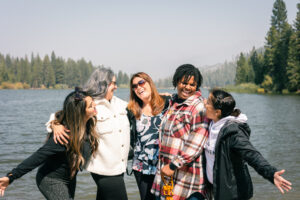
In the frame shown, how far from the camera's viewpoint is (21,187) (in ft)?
25.5

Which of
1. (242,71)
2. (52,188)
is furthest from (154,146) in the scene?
(242,71)

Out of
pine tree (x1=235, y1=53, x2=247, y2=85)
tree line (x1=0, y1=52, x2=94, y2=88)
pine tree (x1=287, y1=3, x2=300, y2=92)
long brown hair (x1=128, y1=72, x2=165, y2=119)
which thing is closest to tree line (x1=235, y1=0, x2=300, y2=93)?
pine tree (x1=287, y1=3, x2=300, y2=92)

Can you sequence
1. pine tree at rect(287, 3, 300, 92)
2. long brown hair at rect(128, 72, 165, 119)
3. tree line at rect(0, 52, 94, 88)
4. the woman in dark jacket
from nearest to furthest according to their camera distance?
1. the woman in dark jacket
2. long brown hair at rect(128, 72, 165, 119)
3. pine tree at rect(287, 3, 300, 92)
4. tree line at rect(0, 52, 94, 88)

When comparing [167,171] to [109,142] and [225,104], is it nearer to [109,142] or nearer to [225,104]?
[109,142]

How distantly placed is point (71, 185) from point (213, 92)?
6.65 ft

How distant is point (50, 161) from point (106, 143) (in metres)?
0.68

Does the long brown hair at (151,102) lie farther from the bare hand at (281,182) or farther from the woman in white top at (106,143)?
the bare hand at (281,182)

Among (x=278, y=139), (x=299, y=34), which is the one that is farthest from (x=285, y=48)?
(x=278, y=139)

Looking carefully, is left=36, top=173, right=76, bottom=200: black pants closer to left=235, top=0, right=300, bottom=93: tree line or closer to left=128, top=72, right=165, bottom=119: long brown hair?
left=128, top=72, right=165, bottom=119: long brown hair

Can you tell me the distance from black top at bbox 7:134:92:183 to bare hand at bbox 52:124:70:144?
7cm

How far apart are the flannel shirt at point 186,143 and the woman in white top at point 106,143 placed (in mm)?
590

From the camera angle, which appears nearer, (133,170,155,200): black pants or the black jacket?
the black jacket

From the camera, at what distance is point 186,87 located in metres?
3.25

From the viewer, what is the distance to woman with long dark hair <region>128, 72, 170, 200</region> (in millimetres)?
3627
